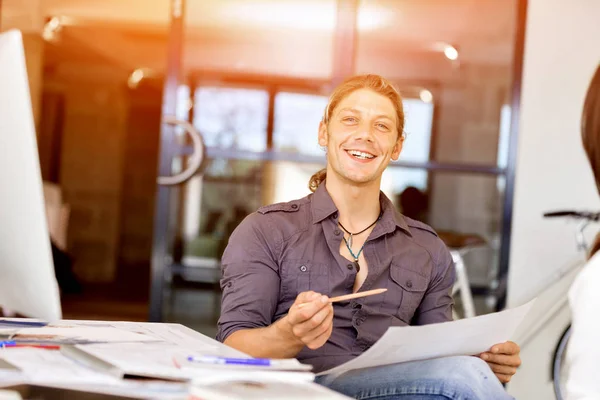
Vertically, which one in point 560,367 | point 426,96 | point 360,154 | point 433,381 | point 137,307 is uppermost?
point 426,96

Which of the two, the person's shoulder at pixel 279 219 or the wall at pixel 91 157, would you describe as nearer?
the person's shoulder at pixel 279 219

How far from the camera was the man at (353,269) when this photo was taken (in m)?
1.24

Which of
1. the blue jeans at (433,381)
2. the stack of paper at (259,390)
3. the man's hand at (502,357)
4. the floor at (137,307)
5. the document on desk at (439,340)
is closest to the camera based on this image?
the stack of paper at (259,390)

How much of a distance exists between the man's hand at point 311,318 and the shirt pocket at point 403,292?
19.3 inches

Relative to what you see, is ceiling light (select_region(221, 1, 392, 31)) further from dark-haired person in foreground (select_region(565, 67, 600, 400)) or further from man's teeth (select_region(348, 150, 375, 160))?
dark-haired person in foreground (select_region(565, 67, 600, 400))

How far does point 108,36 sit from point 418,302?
6332 mm

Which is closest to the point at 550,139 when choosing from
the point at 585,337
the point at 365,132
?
the point at 365,132

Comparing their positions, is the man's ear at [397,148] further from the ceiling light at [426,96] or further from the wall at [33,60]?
the wall at [33,60]

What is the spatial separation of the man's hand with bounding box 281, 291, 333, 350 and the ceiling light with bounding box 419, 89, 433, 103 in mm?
2943

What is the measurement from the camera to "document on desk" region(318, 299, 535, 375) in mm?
985

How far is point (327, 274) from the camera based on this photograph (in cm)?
156

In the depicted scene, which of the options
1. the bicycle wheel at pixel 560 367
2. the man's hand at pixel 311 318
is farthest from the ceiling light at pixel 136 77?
the man's hand at pixel 311 318

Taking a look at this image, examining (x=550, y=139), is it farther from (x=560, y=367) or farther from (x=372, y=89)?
(x=372, y=89)

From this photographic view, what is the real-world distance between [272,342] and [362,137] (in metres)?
0.60
